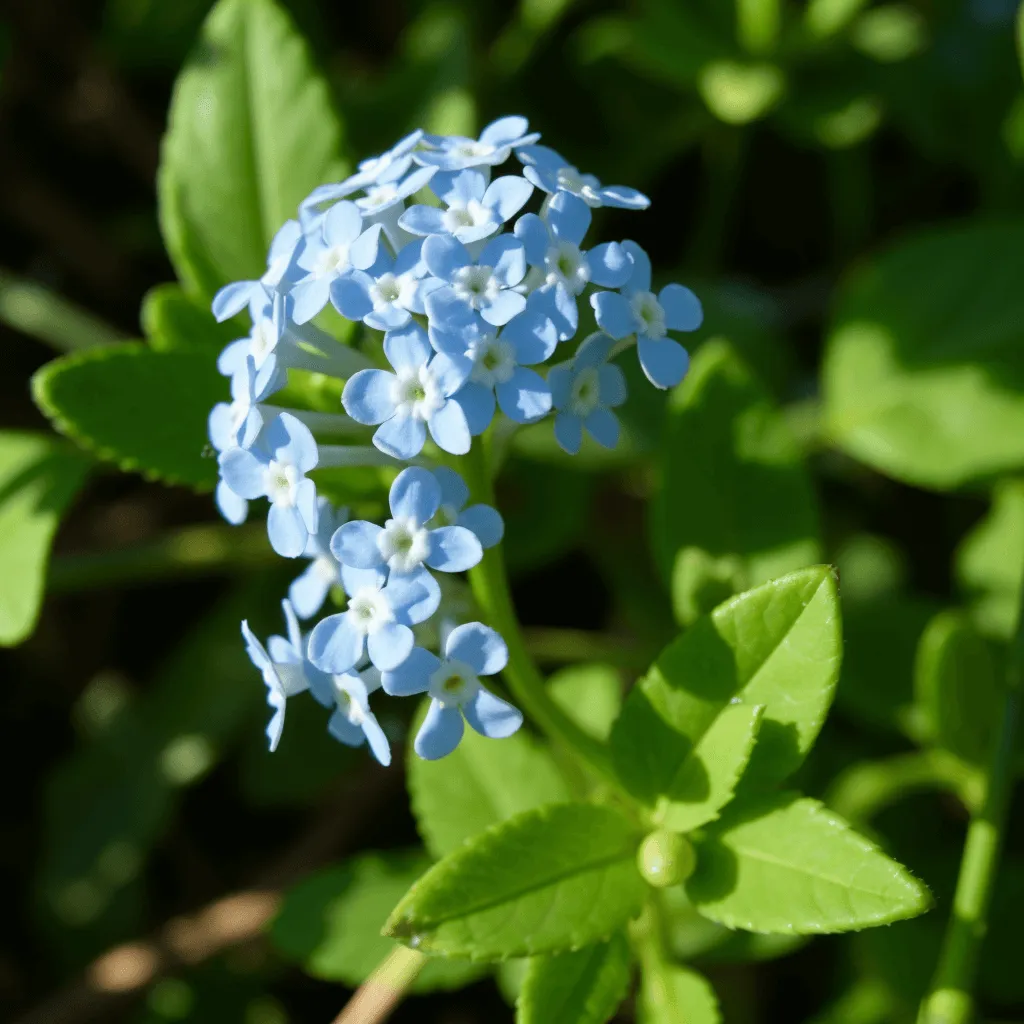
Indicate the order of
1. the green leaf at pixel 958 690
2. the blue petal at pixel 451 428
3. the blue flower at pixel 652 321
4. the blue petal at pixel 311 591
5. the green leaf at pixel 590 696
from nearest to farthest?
→ the blue petal at pixel 451 428 < the blue flower at pixel 652 321 < the blue petal at pixel 311 591 < the green leaf at pixel 958 690 < the green leaf at pixel 590 696

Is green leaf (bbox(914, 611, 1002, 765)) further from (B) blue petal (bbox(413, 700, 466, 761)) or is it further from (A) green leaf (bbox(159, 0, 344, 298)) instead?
(A) green leaf (bbox(159, 0, 344, 298))

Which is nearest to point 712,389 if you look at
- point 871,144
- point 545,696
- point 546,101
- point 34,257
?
point 545,696

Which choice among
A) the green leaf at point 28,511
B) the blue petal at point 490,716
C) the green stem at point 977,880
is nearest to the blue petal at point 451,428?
the blue petal at point 490,716

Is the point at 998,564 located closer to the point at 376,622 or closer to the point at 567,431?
the point at 567,431

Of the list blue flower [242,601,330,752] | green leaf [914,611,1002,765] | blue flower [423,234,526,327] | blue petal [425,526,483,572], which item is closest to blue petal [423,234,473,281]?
blue flower [423,234,526,327]

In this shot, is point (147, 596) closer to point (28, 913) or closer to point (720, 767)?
point (28, 913)

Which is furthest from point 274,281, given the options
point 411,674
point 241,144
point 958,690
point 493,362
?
point 958,690

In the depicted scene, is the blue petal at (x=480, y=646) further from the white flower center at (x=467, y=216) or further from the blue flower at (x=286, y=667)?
the white flower center at (x=467, y=216)
